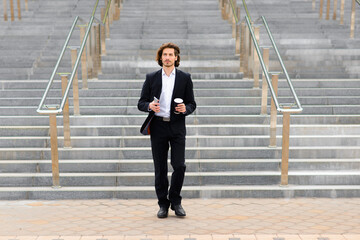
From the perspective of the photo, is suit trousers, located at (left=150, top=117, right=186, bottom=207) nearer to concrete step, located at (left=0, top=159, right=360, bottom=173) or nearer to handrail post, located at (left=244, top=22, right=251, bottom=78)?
concrete step, located at (left=0, top=159, right=360, bottom=173)

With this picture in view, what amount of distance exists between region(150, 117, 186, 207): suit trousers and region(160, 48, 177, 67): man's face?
50cm

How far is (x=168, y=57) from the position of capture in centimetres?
542

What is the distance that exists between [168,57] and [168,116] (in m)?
0.52

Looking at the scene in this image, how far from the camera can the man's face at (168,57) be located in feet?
17.7

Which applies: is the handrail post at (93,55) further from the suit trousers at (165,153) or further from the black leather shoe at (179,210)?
the black leather shoe at (179,210)

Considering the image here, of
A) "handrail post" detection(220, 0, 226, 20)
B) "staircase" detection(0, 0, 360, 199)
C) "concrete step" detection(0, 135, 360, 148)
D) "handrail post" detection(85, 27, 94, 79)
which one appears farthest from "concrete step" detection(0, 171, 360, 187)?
→ "handrail post" detection(220, 0, 226, 20)

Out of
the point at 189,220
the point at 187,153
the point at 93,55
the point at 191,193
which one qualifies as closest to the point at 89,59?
the point at 93,55

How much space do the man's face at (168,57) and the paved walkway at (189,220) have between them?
1396 mm

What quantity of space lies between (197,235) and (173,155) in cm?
80

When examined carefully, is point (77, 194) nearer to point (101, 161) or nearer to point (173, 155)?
point (101, 161)

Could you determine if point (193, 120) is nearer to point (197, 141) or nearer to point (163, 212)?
point (197, 141)

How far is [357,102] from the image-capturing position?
314 inches

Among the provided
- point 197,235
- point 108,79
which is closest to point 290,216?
point 197,235

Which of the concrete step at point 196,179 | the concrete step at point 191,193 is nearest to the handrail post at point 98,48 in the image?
the concrete step at point 196,179
